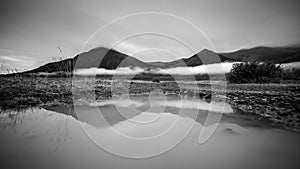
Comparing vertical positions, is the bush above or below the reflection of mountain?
below

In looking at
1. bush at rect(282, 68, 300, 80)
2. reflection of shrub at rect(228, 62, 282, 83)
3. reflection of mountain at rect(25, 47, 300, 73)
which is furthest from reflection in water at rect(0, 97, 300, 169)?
reflection of shrub at rect(228, 62, 282, 83)

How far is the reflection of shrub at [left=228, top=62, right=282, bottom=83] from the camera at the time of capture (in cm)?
1338

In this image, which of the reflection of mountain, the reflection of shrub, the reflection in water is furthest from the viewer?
the reflection of shrub

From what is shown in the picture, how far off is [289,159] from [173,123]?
8.10 feet

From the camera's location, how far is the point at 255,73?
15.1m

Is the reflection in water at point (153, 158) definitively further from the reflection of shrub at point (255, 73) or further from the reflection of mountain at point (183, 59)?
the reflection of shrub at point (255, 73)

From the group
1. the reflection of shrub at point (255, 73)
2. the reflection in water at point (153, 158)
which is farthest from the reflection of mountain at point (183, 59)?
the reflection in water at point (153, 158)

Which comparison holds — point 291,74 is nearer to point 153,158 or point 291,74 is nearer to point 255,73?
point 255,73

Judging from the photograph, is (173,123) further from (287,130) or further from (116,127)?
(287,130)

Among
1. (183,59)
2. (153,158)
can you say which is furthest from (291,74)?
(153,158)

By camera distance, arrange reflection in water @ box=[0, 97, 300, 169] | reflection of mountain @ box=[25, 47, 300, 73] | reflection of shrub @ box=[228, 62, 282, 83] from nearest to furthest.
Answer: reflection in water @ box=[0, 97, 300, 169] → reflection of mountain @ box=[25, 47, 300, 73] → reflection of shrub @ box=[228, 62, 282, 83]

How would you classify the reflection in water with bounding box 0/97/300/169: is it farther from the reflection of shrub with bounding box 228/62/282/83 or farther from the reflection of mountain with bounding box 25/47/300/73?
the reflection of shrub with bounding box 228/62/282/83

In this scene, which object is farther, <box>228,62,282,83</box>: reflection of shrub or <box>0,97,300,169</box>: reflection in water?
<box>228,62,282,83</box>: reflection of shrub

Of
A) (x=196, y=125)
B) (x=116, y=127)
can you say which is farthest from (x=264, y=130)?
(x=116, y=127)
